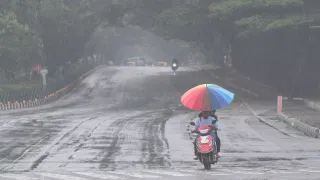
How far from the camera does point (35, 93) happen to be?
52250 mm

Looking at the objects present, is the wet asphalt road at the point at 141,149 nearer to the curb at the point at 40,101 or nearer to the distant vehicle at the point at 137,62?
the curb at the point at 40,101

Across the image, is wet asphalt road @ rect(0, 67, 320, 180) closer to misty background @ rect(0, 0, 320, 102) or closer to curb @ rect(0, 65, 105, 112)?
curb @ rect(0, 65, 105, 112)

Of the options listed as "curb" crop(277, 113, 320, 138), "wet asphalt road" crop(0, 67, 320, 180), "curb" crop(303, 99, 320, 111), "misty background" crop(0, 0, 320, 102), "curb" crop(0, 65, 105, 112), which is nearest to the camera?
"wet asphalt road" crop(0, 67, 320, 180)

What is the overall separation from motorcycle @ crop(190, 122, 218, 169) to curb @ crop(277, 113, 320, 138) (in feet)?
33.5

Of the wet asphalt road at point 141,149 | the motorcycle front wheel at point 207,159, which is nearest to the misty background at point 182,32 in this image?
the wet asphalt road at point 141,149

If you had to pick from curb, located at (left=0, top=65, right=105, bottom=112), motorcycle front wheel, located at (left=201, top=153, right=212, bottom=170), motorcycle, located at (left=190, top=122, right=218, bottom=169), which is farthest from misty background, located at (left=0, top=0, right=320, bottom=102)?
motorcycle front wheel, located at (left=201, top=153, right=212, bottom=170)

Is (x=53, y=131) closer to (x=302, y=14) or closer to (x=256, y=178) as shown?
(x=256, y=178)

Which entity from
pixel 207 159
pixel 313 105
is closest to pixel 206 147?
pixel 207 159

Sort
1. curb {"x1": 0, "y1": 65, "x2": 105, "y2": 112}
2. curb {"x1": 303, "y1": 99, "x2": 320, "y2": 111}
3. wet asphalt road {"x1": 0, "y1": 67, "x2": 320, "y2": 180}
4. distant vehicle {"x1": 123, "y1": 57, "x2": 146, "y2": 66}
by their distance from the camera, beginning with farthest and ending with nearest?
distant vehicle {"x1": 123, "y1": 57, "x2": 146, "y2": 66}, curb {"x1": 0, "y1": 65, "x2": 105, "y2": 112}, curb {"x1": 303, "y1": 99, "x2": 320, "y2": 111}, wet asphalt road {"x1": 0, "y1": 67, "x2": 320, "y2": 180}

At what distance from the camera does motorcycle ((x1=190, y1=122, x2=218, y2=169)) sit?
1523 centimetres

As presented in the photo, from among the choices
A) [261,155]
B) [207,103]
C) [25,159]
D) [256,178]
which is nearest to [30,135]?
[25,159]

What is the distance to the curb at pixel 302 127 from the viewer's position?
82.2ft

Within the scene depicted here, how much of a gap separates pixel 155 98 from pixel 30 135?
31.1 m

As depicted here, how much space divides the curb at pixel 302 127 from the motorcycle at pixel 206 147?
10220 millimetres
